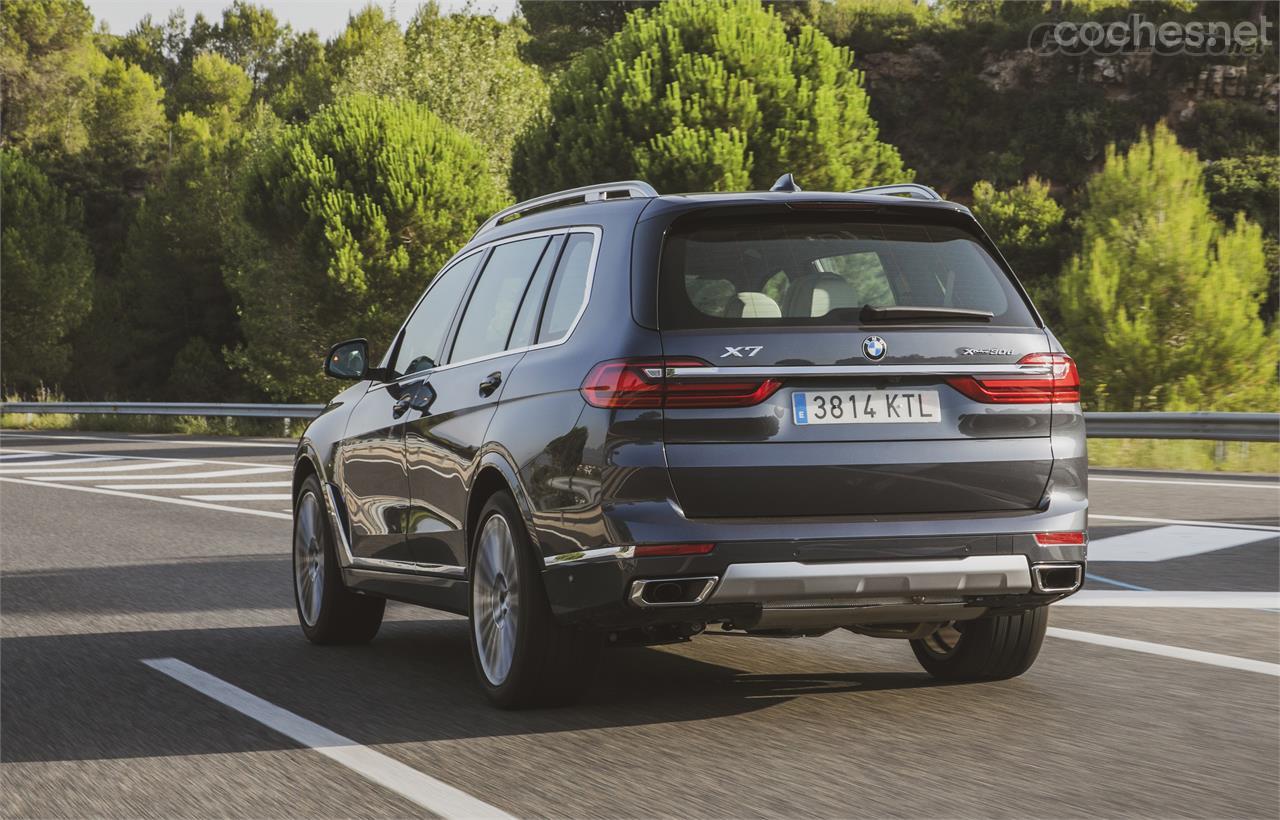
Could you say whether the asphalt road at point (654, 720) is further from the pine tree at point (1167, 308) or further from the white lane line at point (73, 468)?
the pine tree at point (1167, 308)

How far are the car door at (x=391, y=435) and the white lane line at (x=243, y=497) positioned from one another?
8917mm

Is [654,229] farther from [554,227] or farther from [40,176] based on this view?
[40,176]

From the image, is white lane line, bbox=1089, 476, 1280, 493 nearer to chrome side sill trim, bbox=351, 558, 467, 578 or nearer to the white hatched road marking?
chrome side sill trim, bbox=351, 558, 467, 578

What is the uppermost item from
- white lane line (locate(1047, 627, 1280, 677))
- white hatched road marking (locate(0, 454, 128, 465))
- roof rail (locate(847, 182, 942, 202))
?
roof rail (locate(847, 182, 942, 202))

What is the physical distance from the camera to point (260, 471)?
20.5m

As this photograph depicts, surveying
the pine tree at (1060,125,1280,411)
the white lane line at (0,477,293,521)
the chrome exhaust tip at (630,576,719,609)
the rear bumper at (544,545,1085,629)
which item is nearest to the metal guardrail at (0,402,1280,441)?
the pine tree at (1060,125,1280,411)

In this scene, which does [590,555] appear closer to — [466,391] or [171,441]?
[466,391]

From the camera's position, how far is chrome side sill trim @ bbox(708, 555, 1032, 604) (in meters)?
5.00

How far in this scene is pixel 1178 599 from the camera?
8.13 m

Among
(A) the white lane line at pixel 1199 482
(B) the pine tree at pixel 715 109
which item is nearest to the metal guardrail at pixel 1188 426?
(A) the white lane line at pixel 1199 482

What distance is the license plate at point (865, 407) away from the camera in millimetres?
5090

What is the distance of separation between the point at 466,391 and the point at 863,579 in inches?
74.9

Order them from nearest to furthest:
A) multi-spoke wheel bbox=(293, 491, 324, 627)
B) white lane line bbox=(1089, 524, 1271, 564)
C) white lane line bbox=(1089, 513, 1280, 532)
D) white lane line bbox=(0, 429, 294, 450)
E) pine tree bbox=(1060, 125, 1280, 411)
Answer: multi-spoke wheel bbox=(293, 491, 324, 627)
white lane line bbox=(1089, 524, 1271, 564)
white lane line bbox=(1089, 513, 1280, 532)
pine tree bbox=(1060, 125, 1280, 411)
white lane line bbox=(0, 429, 294, 450)

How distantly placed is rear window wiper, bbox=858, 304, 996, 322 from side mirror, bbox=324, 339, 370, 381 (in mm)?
2816
